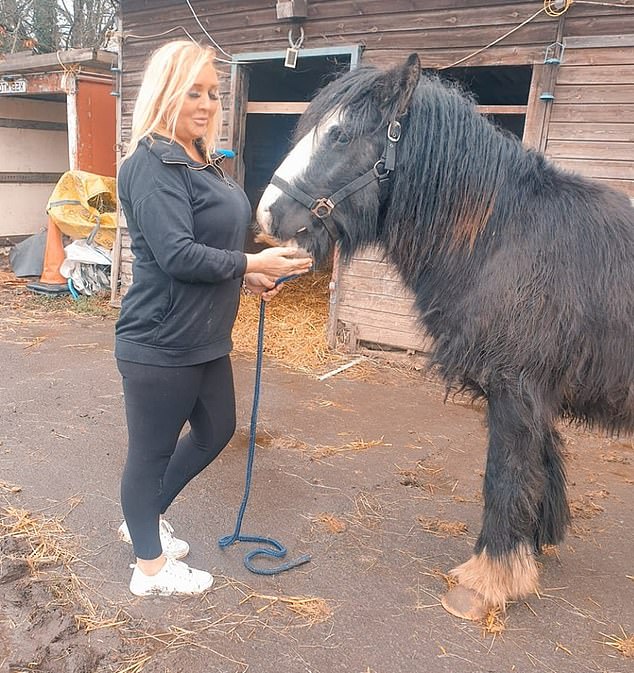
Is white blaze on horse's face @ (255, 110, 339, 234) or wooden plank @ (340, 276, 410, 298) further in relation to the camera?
wooden plank @ (340, 276, 410, 298)

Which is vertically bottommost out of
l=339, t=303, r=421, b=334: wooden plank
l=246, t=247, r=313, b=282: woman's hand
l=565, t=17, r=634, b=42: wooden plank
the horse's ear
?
l=339, t=303, r=421, b=334: wooden plank

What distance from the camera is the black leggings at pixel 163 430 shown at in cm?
192

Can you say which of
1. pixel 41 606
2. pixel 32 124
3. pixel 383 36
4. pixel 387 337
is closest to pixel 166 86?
pixel 41 606

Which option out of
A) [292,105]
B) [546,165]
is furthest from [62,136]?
[546,165]

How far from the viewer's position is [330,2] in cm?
495

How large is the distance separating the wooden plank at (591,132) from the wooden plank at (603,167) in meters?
0.15

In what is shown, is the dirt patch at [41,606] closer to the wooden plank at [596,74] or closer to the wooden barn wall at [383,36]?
the wooden barn wall at [383,36]

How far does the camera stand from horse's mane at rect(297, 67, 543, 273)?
197cm

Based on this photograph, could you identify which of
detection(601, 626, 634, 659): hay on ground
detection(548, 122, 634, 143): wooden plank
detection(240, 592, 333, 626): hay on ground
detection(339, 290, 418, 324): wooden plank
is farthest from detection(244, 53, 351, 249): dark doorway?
detection(601, 626, 634, 659): hay on ground

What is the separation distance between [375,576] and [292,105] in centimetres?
424

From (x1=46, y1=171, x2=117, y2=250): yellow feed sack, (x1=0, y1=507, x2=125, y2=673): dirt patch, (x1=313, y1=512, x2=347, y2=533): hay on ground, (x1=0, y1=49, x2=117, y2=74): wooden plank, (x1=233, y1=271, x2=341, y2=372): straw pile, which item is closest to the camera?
(x1=0, y1=507, x2=125, y2=673): dirt patch

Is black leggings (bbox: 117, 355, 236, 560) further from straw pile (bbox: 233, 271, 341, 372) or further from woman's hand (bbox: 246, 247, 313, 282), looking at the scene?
straw pile (bbox: 233, 271, 341, 372)

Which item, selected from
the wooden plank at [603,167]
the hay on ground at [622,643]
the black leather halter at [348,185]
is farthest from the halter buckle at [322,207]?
the wooden plank at [603,167]

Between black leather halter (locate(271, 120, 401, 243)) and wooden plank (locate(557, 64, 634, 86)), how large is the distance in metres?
2.89
